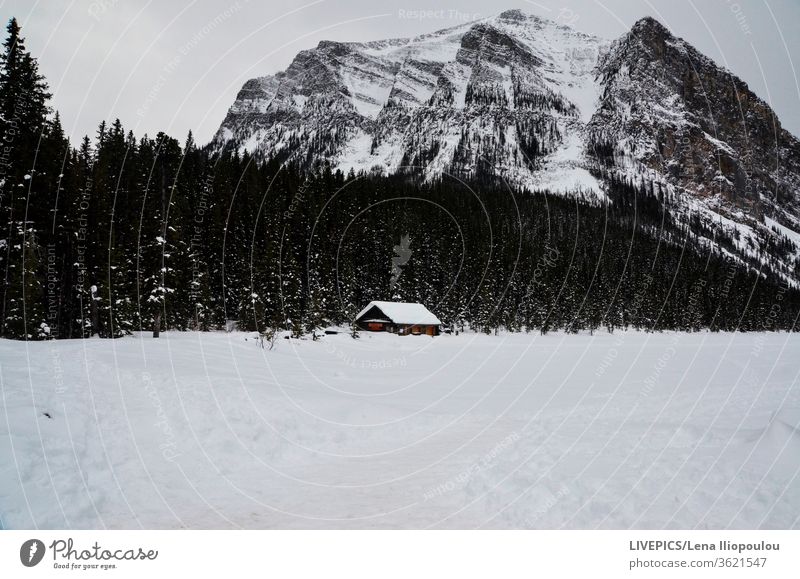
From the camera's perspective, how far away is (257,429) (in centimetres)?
1067

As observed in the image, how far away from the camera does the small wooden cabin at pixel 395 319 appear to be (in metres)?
54.8

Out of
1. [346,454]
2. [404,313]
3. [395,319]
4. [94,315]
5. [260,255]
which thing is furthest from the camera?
[404,313]

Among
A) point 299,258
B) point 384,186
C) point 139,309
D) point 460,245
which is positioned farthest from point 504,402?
point 384,186

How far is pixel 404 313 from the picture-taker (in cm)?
5631

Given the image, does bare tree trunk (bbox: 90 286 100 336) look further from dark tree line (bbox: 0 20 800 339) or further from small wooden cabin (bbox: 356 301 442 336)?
small wooden cabin (bbox: 356 301 442 336)

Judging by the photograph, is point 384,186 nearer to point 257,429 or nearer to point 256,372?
point 256,372
